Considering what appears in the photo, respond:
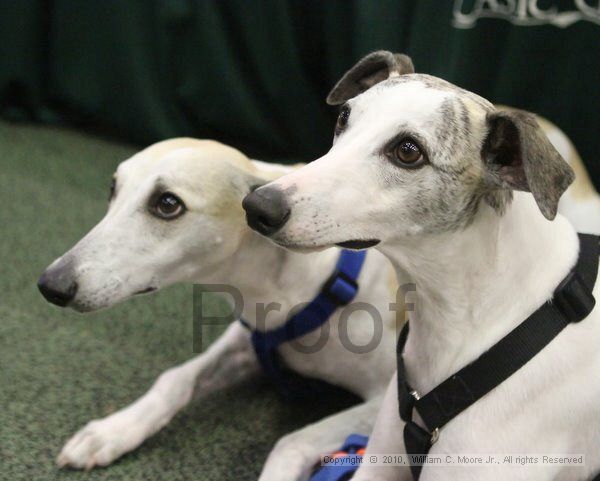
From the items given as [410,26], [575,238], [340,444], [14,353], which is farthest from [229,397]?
[410,26]

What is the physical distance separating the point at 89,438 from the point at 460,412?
0.92 meters

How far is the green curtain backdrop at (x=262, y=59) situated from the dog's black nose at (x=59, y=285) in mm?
1721

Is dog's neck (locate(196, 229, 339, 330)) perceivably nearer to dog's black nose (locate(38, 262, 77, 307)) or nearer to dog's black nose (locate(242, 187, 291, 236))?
dog's black nose (locate(38, 262, 77, 307))

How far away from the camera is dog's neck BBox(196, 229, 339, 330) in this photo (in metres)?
1.84

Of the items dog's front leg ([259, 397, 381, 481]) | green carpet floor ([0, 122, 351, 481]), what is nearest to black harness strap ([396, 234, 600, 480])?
dog's front leg ([259, 397, 381, 481])

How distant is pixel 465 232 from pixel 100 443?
1.03m

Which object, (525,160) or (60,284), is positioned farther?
(60,284)

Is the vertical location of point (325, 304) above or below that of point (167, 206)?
below

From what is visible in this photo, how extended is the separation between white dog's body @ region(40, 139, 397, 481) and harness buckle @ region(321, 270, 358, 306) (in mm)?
21

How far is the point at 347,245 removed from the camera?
135cm

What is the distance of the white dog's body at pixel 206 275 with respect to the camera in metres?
1.69

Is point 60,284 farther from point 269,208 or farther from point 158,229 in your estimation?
point 269,208

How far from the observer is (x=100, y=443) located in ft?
5.96

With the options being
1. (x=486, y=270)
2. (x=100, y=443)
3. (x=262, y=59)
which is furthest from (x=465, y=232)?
(x=262, y=59)
